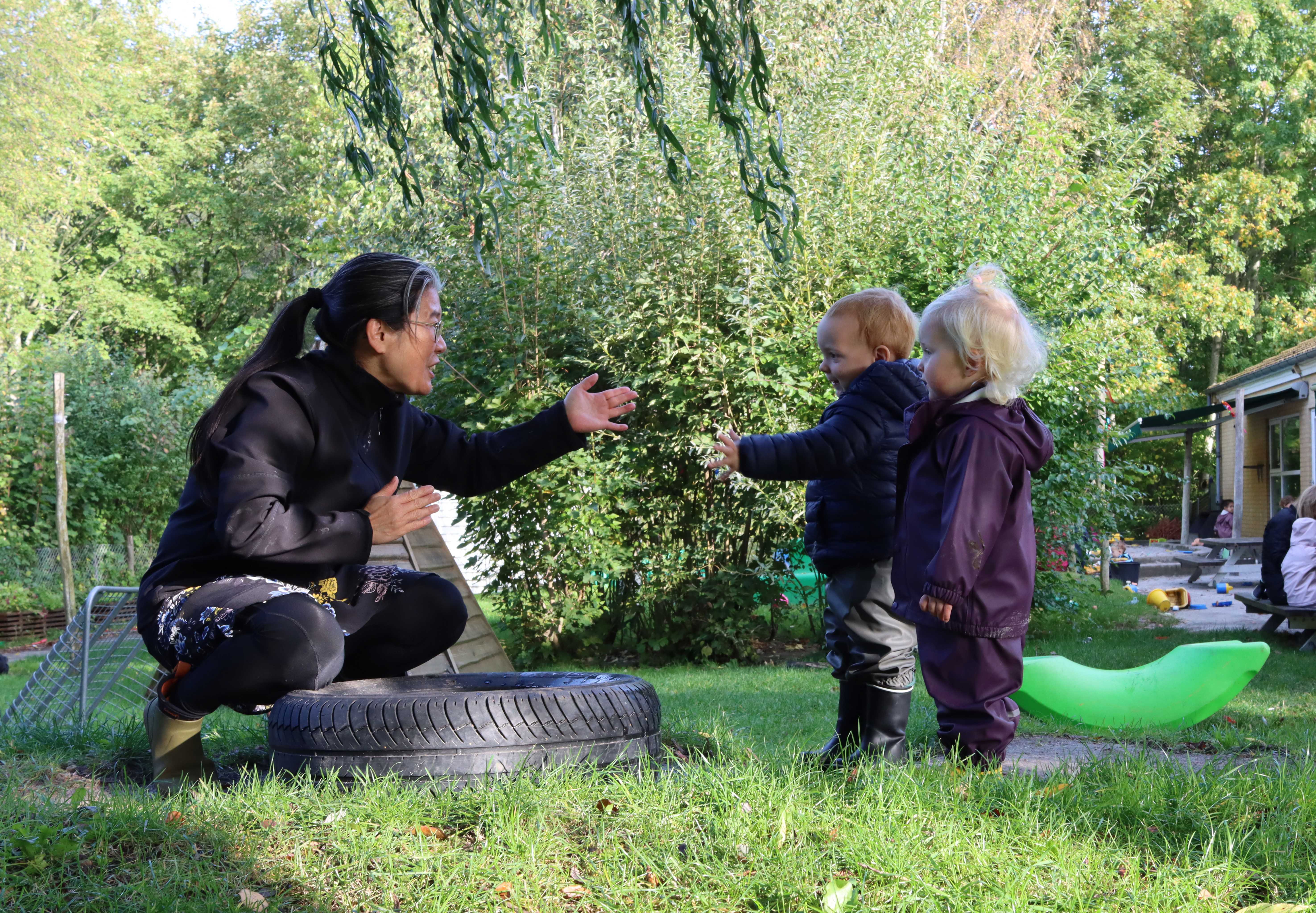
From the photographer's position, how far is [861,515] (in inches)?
146

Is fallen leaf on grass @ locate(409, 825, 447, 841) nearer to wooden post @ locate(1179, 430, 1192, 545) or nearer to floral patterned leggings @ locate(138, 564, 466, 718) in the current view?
floral patterned leggings @ locate(138, 564, 466, 718)

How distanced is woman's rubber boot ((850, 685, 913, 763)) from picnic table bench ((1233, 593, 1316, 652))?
6323mm

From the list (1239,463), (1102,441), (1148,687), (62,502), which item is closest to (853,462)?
(1148,687)

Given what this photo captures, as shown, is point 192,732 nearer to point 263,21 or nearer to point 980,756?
point 980,756

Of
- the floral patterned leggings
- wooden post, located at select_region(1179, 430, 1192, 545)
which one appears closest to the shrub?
wooden post, located at select_region(1179, 430, 1192, 545)

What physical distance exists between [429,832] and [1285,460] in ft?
83.7

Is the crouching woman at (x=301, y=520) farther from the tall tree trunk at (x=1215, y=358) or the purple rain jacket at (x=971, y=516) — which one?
the tall tree trunk at (x=1215, y=358)

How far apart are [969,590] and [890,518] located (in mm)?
623

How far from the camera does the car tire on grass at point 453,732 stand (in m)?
3.00

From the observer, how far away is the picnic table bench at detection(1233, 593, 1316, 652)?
8.42 m

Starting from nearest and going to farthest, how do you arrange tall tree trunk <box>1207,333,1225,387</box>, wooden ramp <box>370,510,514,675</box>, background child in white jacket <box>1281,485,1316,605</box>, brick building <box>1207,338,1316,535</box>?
wooden ramp <box>370,510,514,675</box>
background child in white jacket <box>1281,485,1316,605</box>
brick building <box>1207,338,1316,535</box>
tall tree trunk <box>1207,333,1225,387</box>

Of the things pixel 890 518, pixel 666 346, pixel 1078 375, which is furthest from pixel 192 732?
pixel 1078 375

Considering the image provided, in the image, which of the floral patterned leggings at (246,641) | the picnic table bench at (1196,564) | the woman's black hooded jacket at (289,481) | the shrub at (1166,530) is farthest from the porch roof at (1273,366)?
the floral patterned leggings at (246,641)

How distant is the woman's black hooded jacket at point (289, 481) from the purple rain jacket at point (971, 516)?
165 cm
